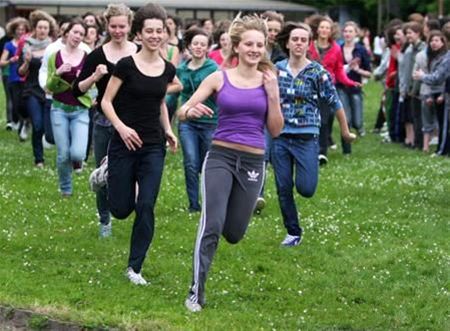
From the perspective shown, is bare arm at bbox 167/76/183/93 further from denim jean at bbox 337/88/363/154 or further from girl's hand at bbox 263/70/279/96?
denim jean at bbox 337/88/363/154

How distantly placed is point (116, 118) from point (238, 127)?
3.80ft

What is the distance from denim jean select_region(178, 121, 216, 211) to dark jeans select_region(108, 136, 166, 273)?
3.17 metres

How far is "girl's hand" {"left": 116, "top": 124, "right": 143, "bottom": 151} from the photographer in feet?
29.6

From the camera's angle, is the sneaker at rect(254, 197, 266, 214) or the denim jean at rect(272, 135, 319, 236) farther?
the sneaker at rect(254, 197, 266, 214)

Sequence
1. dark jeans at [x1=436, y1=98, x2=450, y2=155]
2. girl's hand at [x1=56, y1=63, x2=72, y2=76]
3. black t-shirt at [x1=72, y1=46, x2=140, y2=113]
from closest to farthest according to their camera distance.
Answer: black t-shirt at [x1=72, y1=46, x2=140, y2=113] < girl's hand at [x1=56, y1=63, x2=72, y2=76] < dark jeans at [x1=436, y1=98, x2=450, y2=155]

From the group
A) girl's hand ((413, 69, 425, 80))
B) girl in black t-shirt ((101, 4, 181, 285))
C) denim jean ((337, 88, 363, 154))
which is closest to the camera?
girl in black t-shirt ((101, 4, 181, 285))

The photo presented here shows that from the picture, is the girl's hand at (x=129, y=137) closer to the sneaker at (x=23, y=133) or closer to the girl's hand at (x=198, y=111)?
the girl's hand at (x=198, y=111)

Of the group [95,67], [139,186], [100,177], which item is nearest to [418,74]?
[95,67]

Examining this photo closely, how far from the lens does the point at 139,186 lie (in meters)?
9.18

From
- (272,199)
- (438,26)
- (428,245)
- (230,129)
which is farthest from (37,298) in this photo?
(438,26)

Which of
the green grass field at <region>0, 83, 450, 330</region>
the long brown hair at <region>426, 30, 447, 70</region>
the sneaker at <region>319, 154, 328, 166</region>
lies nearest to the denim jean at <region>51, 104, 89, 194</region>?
the green grass field at <region>0, 83, 450, 330</region>

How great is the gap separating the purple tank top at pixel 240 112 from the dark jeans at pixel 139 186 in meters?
0.86

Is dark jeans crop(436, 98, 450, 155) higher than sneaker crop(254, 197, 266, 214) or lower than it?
lower

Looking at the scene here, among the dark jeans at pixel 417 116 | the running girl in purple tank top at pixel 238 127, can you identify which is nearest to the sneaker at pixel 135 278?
the running girl in purple tank top at pixel 238 127
